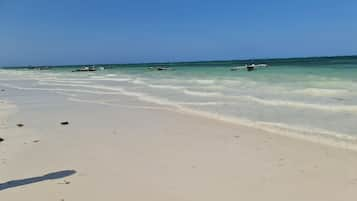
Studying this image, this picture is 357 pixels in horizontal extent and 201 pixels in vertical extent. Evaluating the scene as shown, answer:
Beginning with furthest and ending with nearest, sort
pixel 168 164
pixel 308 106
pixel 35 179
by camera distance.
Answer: pixel 308 106 < pixel 168 164 < pixel 35 179

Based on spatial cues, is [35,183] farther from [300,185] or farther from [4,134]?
[4,134]

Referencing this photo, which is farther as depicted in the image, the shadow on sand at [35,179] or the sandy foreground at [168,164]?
the shadow on sand at [35,179]

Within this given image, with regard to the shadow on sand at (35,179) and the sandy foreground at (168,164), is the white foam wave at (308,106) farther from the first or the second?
the shadow on sand at (35,179)

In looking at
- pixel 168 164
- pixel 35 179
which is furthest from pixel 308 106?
pixel 35 179

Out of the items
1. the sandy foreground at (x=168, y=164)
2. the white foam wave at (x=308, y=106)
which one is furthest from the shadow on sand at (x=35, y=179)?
the white foam wave at (x=308, y=106)

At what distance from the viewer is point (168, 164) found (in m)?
5.93

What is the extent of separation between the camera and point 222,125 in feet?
30.5

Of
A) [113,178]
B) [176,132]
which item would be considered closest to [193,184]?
[113,178]

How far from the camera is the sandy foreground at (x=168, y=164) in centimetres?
466

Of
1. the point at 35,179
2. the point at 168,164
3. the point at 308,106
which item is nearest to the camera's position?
the point at 35,179

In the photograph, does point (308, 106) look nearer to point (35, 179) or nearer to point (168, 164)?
point (168, 164)

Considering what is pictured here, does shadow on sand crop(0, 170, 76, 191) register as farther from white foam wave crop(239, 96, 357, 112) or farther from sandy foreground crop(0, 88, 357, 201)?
white foam wave crop(239, 96, 357, 112)

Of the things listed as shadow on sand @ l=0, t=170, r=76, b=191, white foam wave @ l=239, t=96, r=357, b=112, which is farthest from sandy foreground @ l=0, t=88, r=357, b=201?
white foam wave @ l=239, t=96, r=357, b=112

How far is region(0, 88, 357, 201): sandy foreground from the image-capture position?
4.66 metres
